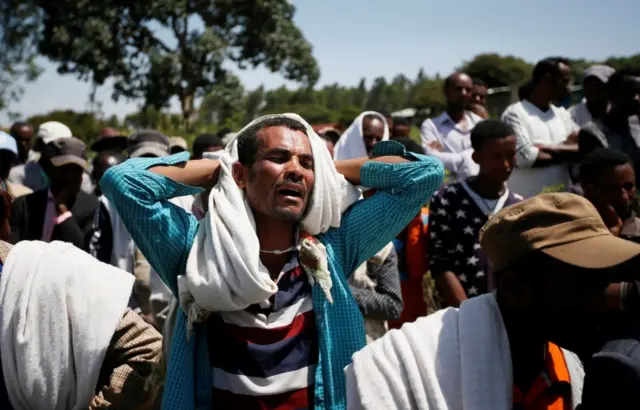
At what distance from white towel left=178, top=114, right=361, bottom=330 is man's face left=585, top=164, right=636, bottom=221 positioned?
203cm

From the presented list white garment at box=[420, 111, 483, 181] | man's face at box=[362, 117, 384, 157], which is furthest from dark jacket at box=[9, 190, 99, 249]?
white garment at box=[420, 111, 483, 181]

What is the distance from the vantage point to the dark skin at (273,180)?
251 cm

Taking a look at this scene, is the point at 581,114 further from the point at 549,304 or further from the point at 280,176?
the point at 549,304

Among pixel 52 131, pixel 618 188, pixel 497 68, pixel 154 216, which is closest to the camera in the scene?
pixel 154 216

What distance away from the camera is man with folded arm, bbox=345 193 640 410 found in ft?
6.19

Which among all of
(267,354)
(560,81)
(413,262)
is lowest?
(413,262)

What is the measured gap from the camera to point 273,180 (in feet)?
8.27

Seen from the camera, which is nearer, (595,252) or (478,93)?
(595,252)

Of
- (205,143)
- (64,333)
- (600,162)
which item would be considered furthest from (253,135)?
(205,143)

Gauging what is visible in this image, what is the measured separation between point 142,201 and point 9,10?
3045cm

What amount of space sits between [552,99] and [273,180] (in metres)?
4.33

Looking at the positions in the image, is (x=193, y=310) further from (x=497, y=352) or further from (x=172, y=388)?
(x=497, y=352)

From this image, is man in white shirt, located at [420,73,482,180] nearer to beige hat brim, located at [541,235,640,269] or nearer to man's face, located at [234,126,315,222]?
man's face, located at [234,126,315,222]

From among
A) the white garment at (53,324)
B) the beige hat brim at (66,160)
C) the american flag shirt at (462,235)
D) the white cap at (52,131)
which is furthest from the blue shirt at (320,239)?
the white cap at (52,131)
